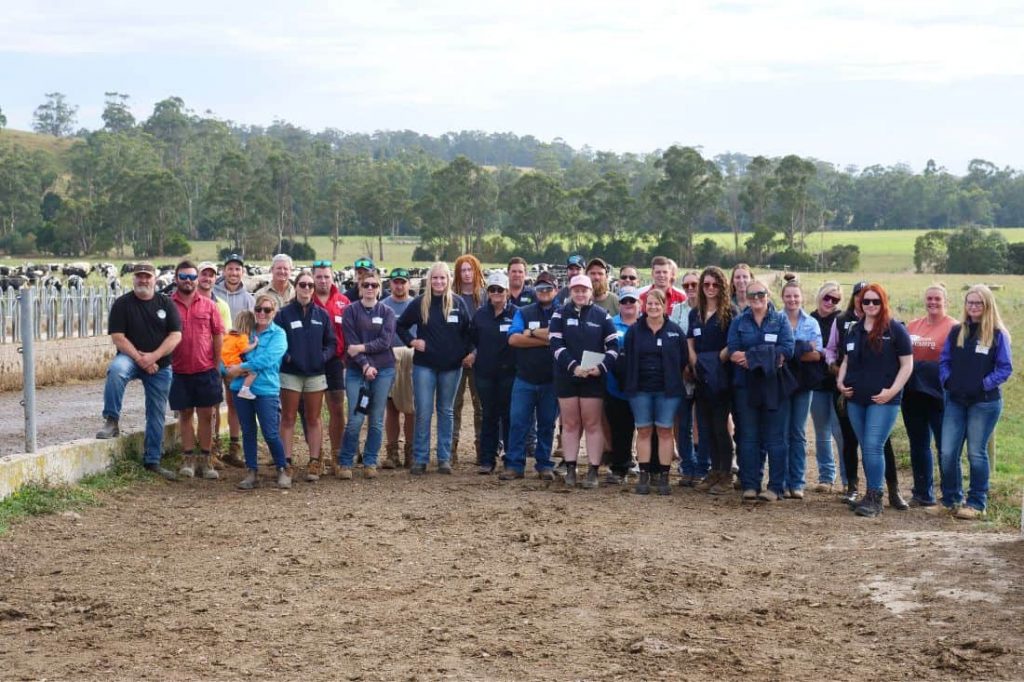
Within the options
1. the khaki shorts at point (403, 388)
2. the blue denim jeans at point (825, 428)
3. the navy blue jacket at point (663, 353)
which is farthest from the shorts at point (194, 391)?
the blue denim jeans at point (825, 428)

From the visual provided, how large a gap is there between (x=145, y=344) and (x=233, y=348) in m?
0.74

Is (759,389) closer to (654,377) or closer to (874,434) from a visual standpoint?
(654,377)

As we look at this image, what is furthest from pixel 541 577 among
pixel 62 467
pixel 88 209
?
pixel 88 209

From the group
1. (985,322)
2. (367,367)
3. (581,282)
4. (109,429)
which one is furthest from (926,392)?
(109,429)

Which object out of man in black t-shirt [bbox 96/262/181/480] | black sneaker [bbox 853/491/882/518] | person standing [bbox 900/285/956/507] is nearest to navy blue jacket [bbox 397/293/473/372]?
man in black t-shirt [bbox 96/262/181/480]

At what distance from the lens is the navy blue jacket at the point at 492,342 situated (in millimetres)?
11477

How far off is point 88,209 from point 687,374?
262 feet

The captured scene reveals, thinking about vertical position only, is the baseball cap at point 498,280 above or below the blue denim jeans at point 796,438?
above

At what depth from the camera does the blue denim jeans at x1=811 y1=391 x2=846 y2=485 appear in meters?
10.9

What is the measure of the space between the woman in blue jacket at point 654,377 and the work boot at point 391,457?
2.52 m

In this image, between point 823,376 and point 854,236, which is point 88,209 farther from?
point 823,376

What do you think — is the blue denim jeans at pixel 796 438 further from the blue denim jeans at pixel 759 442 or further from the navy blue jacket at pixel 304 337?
the navy blue jacket at pixel 304 337

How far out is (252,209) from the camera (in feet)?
301

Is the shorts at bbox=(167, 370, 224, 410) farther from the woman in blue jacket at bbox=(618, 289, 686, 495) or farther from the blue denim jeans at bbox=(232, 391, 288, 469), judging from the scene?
the woman in blue jacket at bbox=(618, 289, 686, 495)
